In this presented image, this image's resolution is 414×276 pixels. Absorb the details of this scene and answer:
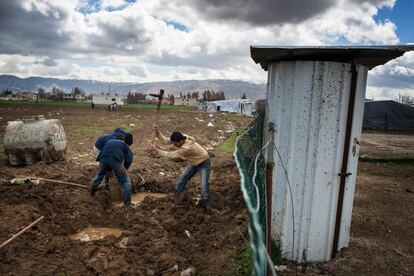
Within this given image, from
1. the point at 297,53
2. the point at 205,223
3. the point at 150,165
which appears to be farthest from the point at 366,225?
the point at 150,165

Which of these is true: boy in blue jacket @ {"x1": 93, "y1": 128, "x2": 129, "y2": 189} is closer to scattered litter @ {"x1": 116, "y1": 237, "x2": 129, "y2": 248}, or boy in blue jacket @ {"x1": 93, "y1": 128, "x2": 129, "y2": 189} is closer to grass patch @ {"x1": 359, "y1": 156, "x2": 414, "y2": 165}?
scattered litter @ {"x1": 116, "y1": 237, "x2": 129, "y2": 248}

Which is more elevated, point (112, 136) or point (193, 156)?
point (112, 136)

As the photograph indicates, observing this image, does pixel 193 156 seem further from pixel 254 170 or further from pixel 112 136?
pixel 254 170

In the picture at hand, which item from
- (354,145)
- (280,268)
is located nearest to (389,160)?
(354,145)

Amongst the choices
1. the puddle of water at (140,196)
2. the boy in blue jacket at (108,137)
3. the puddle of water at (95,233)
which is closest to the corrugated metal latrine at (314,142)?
the puddle of water at (95,233)

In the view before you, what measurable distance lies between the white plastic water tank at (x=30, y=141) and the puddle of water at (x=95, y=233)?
14.8 ft

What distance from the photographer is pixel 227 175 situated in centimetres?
989

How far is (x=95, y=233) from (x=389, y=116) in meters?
29.0

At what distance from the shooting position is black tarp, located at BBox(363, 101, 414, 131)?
29156mm

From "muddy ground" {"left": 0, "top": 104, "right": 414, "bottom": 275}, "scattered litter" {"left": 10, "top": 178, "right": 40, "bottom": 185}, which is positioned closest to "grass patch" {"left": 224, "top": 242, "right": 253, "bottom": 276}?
"muddy ground" {"left": 0, "top": 104, "right": 414, "bottom": 275}

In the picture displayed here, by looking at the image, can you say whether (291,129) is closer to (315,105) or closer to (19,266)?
(315,105)

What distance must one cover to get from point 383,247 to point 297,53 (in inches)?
121

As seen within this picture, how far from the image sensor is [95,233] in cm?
619

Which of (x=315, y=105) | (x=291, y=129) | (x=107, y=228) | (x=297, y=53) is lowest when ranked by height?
(x=107, y=228)
